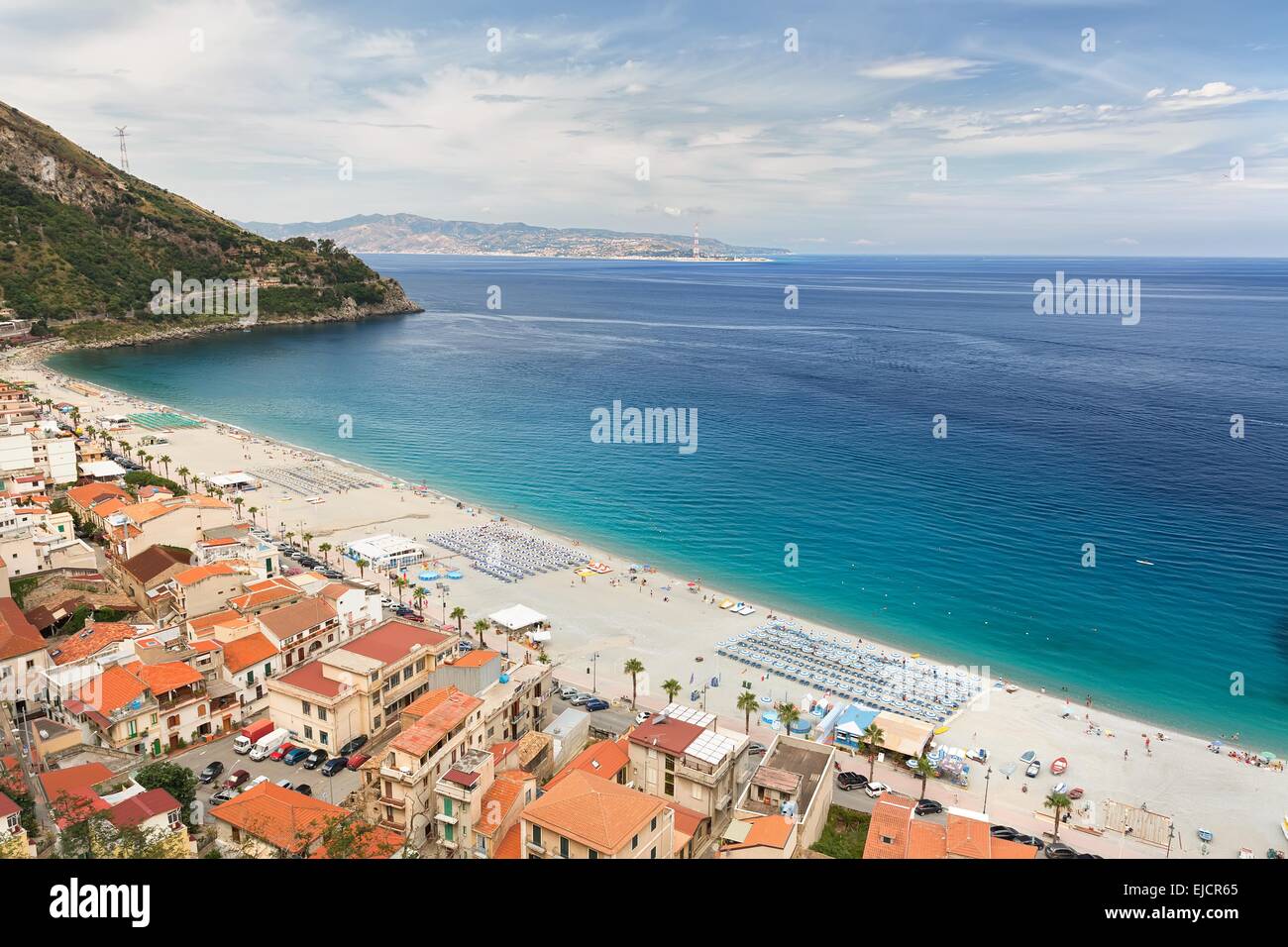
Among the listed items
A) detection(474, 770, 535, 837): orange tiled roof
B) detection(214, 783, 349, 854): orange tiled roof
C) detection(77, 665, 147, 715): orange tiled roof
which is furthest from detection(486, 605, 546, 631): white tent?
detection(214, 783, 349, 854): orange tiled roof

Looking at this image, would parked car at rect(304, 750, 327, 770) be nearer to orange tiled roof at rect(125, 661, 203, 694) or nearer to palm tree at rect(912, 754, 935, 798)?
orange tiled roof at rect(125, 661, 203, 694)

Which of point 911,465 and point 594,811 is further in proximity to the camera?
point 911,465

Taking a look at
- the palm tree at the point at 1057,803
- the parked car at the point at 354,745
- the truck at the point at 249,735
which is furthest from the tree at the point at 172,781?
the palm tree at the point at 1057,803

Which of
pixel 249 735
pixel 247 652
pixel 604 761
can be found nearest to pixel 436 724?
pixel 604 761

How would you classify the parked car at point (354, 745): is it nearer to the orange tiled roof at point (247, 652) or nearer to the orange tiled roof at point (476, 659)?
the orange tiled roof at point (476, 659)

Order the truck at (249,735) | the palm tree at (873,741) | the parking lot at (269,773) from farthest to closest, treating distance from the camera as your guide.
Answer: the palm tree at (873,741) → the truck at (249,735) → the parking lot at (269,773)

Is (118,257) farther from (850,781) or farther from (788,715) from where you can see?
(850,781)

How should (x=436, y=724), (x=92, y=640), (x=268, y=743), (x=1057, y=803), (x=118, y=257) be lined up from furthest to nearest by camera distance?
(x=118, y=257)
(x=92, y=640)
(x=268, y=743)
(x=1057, y=803)
(x=436, y=724)
